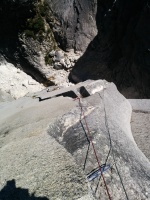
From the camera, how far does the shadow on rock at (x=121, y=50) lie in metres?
11.3

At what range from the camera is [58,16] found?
1371 cm

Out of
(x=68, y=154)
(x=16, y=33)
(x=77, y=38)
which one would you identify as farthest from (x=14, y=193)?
(x=77, y=38)

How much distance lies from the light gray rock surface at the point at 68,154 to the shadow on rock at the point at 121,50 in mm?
5742

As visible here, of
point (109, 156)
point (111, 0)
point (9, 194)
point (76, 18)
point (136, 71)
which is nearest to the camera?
point (9, 194)

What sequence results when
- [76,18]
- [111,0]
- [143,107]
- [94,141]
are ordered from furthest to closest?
[76,18], [111,0], [143,107], [94,141]

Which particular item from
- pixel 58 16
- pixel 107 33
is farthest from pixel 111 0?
pixel 58 16

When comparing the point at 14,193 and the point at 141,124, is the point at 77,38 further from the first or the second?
the point at 14,193

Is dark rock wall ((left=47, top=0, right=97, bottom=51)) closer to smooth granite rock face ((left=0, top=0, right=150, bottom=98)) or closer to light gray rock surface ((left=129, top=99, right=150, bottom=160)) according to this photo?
smooth granite rock face ((left=0, top=0, right=150, bottom=98))

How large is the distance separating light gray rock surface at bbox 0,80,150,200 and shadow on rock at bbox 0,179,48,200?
1.4 inches

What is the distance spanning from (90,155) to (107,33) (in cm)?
1086

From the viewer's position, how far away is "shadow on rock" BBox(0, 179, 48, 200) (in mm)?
3676

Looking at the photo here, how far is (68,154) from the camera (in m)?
4.39

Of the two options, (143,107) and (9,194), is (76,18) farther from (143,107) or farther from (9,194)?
(9,194)

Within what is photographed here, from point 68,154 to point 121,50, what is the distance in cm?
1033
